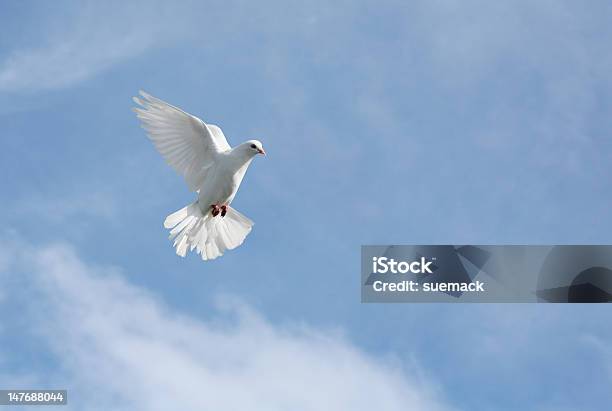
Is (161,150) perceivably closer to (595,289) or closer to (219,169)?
(219,169)

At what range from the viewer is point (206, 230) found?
45.1 meters

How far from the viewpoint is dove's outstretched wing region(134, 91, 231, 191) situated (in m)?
44.3

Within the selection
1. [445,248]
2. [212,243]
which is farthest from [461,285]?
[212,243]

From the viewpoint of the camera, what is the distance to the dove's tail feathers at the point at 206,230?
1764 inches

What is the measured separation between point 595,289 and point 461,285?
217 centimetres

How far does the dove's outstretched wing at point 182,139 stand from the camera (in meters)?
44.3

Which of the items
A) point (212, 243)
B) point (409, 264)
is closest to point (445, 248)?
point (409, 264)

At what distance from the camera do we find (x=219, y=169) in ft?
146

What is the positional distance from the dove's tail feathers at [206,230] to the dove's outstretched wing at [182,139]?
0.49 metres

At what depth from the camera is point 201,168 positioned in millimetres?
44750

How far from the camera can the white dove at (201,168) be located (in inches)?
1746

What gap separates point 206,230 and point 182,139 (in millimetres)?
1561

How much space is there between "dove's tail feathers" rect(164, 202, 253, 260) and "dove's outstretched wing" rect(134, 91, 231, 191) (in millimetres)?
491

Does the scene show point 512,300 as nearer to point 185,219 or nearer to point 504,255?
point 504,255
